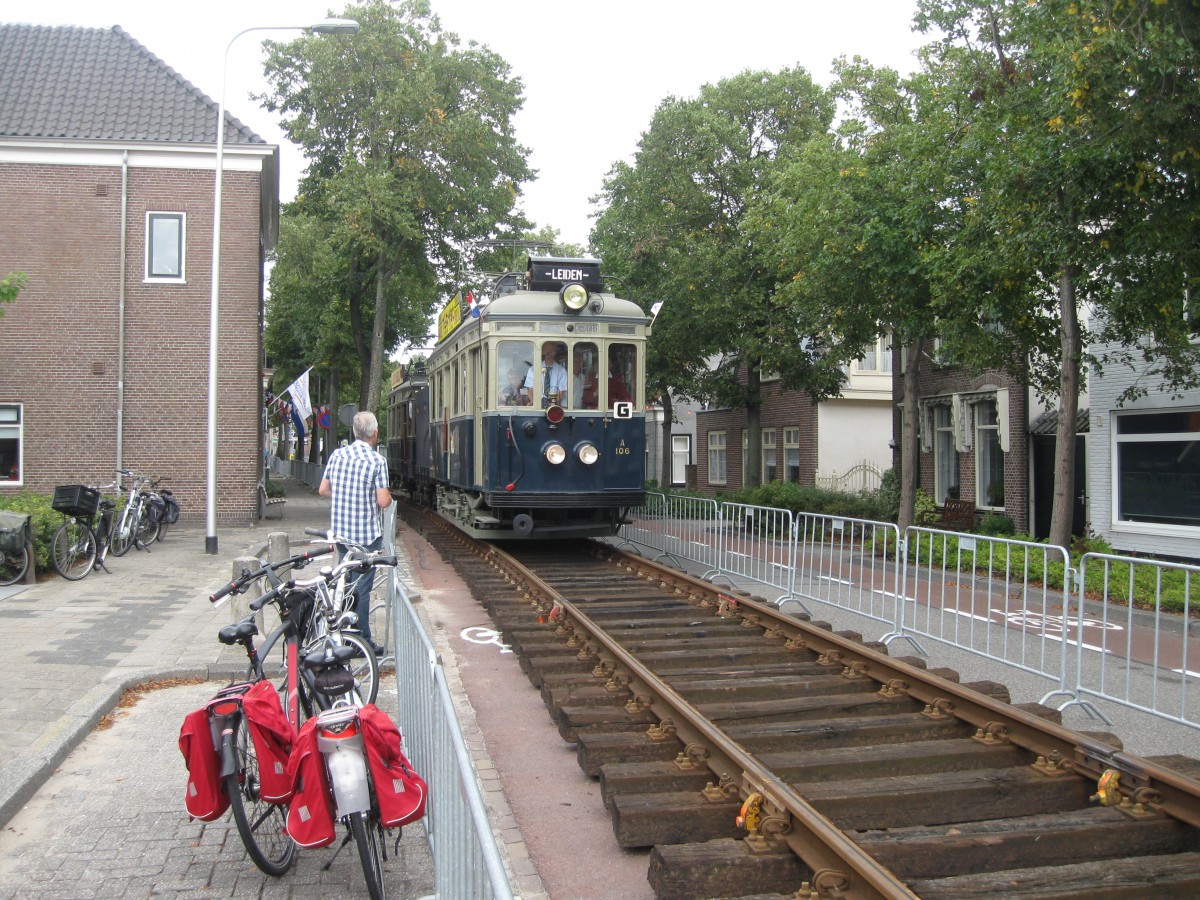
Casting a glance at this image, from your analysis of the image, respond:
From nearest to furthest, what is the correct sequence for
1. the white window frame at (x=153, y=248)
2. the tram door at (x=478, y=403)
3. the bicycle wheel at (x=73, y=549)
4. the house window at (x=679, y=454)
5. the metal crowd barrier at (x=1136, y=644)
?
the metal crowd barrier at (x=1136, y=644)
the bicycle wheel at (x=73, y=549)
the tram door at (x=478, y=403)
the white window frame at (x=153, y=248)
the house window at (x=679, y=454)

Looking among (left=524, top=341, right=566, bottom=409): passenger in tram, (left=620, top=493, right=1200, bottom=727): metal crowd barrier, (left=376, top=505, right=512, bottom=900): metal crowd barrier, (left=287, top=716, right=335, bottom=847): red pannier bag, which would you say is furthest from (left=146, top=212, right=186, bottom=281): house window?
(left=287, top=716, right=335, bottom=847): red pannier bag

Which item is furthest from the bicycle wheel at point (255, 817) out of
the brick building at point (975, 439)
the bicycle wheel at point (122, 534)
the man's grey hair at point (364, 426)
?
the brick building at point (975, 439)

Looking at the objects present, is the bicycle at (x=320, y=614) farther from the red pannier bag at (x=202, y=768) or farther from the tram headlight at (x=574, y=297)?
the tram headlight at (x=574, y=297)

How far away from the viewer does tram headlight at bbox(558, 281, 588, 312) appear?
12.6 meters

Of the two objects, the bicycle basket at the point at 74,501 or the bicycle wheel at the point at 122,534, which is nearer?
the bicycle basket at the point at 74,501

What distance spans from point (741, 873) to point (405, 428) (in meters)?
21.3

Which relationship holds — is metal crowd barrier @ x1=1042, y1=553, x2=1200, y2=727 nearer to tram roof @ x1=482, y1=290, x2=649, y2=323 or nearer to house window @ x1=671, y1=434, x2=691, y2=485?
tram roof @ x1=482, y1=290, x2=649, y2=323

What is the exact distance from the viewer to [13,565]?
11688 millimetres

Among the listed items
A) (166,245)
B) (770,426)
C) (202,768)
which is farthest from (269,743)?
(770,426)

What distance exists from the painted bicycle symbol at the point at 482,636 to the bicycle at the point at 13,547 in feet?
18.7

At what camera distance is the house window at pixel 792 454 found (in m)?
30.6

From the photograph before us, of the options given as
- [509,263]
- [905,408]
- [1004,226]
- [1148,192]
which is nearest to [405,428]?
[509,263]

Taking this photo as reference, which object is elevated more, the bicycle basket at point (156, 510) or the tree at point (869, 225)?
the tree at point (869, 225)

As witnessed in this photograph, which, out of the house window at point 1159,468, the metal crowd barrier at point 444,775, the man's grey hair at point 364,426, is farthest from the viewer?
the house window at point 1159,468
